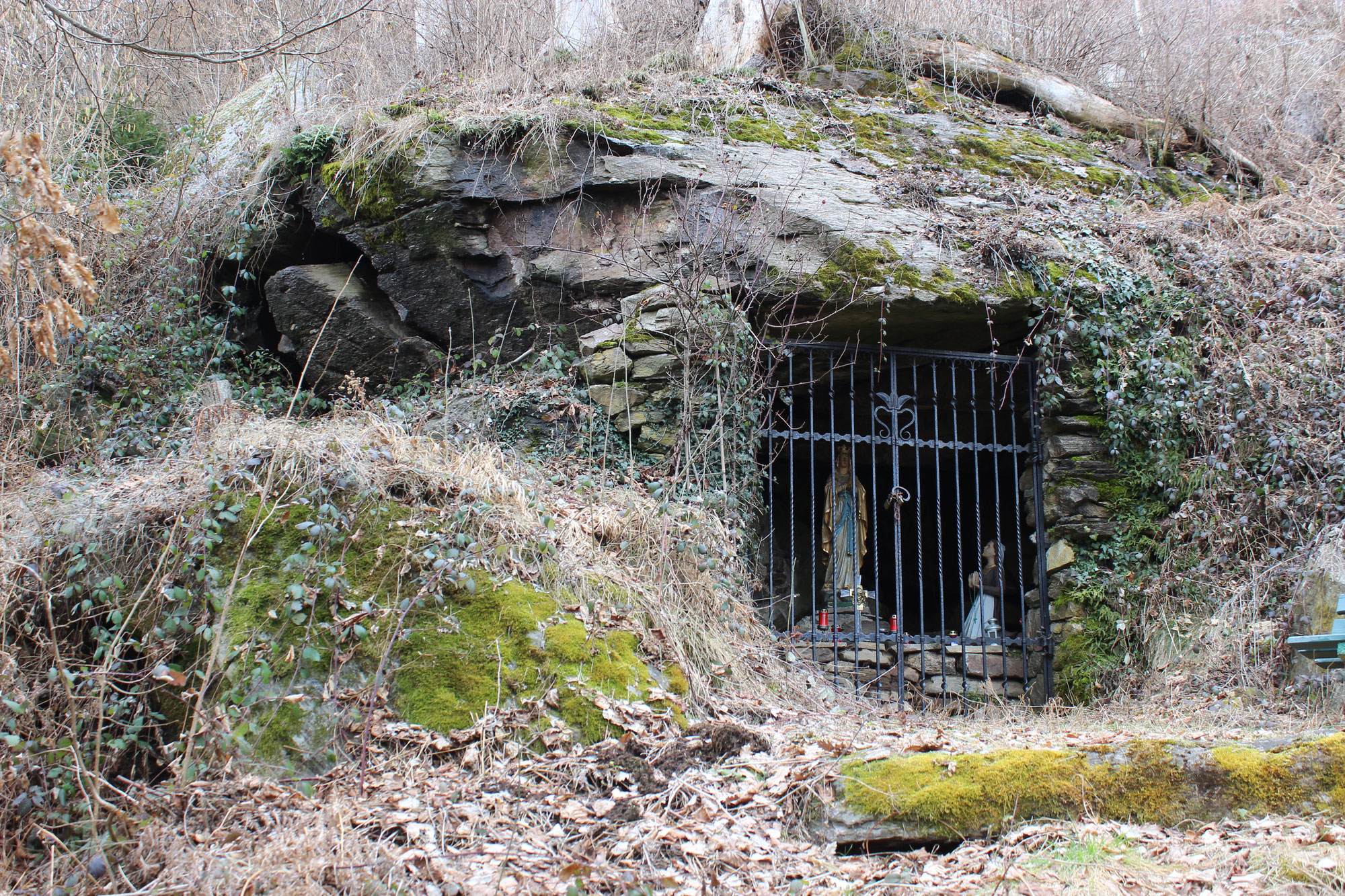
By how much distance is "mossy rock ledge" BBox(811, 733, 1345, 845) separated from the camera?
8.75 feet

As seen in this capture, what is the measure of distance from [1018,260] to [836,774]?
4.46 metres

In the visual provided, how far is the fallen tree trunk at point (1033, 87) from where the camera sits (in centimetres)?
780

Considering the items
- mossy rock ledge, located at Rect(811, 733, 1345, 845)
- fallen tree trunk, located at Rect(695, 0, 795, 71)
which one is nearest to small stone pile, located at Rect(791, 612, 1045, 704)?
mossy rock ledge, located at Rect(811, 733, 1345, 845)

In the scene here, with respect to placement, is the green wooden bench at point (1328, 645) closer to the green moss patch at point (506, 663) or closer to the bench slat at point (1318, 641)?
the bench slat at point (1318, 641)

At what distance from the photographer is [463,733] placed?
3223 millimetres

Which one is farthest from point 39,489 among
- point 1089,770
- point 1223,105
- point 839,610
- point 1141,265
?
point 1223,105

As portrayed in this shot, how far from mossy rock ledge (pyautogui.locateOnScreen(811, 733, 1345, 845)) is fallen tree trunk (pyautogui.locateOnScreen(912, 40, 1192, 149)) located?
21.4ft

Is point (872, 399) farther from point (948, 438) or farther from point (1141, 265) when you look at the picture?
point (1141, 265)

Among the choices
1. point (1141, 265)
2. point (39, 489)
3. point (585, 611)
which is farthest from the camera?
point (1141, 265)

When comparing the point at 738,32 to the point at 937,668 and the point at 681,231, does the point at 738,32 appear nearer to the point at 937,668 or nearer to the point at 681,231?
the point at 681,231

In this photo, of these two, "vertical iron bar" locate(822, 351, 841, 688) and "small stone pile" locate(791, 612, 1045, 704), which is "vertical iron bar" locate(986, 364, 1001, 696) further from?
"vertical iron bar" locate(822, 351, 841, 688)

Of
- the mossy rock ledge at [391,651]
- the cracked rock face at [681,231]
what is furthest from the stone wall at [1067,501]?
the mossy rock ledge at [391,651]

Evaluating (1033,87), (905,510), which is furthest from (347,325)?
(1033,87)

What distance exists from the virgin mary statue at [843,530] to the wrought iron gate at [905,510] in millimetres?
16
